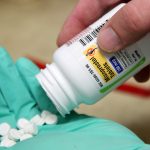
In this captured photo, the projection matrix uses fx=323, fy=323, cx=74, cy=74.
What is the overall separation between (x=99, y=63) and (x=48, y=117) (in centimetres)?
15

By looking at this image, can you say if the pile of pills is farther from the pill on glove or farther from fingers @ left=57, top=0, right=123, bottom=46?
fingers @ left=57, top=0, right=123, bottom=46

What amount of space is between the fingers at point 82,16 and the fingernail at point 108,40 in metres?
0.15

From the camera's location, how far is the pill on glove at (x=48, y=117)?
53 centimetres

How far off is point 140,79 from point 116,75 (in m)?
0.25

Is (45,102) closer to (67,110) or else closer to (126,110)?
(67,110)

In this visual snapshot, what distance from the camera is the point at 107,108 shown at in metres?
0.74

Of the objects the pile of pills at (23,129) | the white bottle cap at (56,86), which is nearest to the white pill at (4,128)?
the pile of pills at (23,129)

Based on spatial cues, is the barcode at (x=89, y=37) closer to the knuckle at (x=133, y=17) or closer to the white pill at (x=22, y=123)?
the knuckle at (x=133, y=17)

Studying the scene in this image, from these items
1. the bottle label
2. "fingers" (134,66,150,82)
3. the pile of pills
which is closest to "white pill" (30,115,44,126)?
the pile of pills

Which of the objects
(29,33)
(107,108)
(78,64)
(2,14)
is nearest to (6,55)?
(78,64)

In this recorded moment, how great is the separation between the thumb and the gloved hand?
135 millimetres

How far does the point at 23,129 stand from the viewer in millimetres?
516

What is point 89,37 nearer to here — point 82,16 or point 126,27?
point 126,27

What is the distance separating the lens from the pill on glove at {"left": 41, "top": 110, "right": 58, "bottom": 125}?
532 mm
